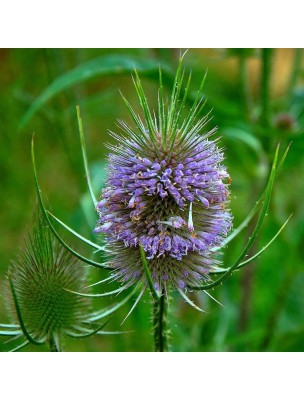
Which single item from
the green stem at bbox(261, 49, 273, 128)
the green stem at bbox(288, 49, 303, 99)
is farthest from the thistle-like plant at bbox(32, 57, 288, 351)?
the green stem at bbox(288, 49, 303, 99)

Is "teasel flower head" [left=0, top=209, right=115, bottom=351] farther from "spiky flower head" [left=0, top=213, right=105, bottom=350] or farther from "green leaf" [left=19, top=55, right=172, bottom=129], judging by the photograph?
"green leaf" [left=19, top=55, right=172, bottom=129]

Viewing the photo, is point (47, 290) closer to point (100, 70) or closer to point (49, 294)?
point (49, 294)

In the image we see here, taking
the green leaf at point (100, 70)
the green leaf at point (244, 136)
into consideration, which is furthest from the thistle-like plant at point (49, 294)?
the green leaf at point (244, 136)

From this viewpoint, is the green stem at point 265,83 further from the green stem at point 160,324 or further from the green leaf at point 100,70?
the green stem at point 160,324

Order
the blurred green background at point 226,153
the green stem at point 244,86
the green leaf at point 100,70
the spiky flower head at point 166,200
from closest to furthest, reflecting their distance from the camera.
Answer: the spiky flower head at point 166,200 → the green leaf at point 100,70 → the blurred green background at point 226,153 → the green stem at point 244,86

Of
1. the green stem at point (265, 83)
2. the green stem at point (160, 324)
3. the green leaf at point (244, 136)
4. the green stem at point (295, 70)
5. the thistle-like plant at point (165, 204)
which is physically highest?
the green stem at point (295, 70)

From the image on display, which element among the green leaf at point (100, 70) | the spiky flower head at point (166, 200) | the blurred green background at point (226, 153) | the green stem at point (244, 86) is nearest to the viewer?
the spiky flower head at point (166, 200)

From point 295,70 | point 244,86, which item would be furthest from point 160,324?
point 295,70
